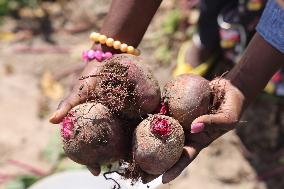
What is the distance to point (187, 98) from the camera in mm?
1711

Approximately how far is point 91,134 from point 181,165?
0.32 metres

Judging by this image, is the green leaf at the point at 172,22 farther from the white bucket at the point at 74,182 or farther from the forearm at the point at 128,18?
the white bucket at the point at 74,182

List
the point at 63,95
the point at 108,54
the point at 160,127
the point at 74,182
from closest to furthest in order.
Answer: the point at 160,127 < the point at 108,54 < the point at 74,182 < the point at 63,95

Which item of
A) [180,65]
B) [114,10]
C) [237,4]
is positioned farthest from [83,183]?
[237,4]

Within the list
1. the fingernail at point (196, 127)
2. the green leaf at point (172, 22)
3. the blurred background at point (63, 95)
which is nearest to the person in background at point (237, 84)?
the fingernail at point (196, 127)

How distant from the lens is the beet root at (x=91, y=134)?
5.39 ft

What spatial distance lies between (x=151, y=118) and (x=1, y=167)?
1.25m

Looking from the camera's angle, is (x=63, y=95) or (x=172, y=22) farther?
(x=172, y=22)

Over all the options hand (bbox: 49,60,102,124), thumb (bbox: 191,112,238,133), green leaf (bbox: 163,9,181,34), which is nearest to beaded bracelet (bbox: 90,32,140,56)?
hand (bbox: 49,60,102,124)

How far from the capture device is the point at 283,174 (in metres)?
2.49

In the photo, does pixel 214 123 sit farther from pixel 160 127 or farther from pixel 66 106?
pixel 66 106

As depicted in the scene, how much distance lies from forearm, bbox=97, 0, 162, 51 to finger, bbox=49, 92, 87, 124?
1.18 feet

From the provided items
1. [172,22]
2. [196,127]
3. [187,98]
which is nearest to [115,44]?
[187,98]

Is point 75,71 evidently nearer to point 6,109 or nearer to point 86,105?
point 6,109
